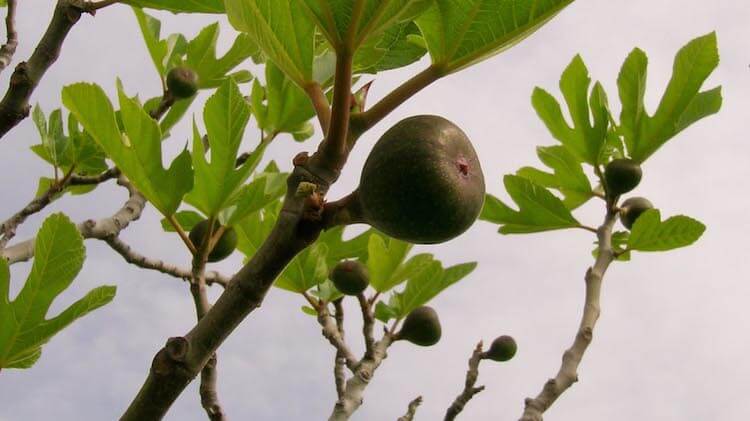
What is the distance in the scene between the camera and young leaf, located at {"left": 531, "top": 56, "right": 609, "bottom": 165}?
320 centimetres

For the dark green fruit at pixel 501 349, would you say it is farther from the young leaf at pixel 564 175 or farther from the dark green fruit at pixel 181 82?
the dark green fruit at pixel 181 82

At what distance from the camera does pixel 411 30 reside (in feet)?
5.70

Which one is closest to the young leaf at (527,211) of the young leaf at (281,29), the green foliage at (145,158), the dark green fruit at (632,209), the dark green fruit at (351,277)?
the dark green fruit at (632,209)

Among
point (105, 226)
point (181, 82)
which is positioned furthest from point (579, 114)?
point (105, 226)

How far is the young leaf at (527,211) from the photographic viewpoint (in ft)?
10.1

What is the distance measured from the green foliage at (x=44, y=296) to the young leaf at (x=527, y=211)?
1752 millimetres

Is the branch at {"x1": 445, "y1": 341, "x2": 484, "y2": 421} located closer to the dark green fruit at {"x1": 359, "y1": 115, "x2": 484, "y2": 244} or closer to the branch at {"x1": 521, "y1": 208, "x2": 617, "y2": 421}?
the branch at {"x1": 521, "y1": 208, "x2": 617, "y2": 421}

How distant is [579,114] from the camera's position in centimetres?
322

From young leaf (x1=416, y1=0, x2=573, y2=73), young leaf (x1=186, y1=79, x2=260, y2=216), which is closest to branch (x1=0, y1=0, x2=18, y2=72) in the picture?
young leaf (x1=186, y1=79, x2=260, y2=216)

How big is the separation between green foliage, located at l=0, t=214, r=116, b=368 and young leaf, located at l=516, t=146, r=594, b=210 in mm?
2255

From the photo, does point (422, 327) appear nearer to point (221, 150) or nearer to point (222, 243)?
point (222, 243)

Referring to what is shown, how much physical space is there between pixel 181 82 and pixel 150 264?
770 mm

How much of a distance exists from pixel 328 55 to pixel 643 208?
194cm

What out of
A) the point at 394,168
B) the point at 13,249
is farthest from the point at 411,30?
the point at 13,249
